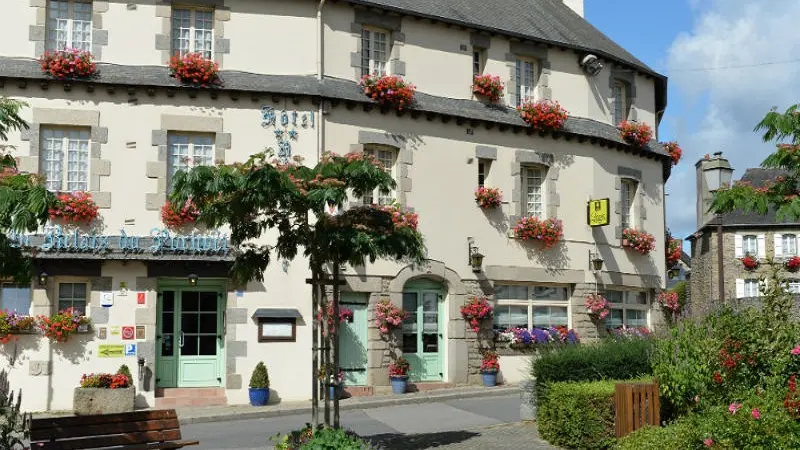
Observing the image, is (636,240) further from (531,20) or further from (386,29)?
(386,29)

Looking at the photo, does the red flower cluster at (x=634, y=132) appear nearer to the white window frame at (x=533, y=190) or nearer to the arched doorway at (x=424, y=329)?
the white window frame at (x=533, y=190)

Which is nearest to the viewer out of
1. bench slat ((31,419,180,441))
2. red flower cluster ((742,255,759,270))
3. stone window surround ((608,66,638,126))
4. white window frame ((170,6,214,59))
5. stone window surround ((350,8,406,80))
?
bench slat ((31,419,180,441))

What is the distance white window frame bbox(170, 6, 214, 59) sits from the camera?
16891 mm

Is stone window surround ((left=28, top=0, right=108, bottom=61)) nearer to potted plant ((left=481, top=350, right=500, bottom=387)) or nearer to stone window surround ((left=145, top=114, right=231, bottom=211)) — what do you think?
stone window surround ((left=145, top=114, right=231, bottom=211))

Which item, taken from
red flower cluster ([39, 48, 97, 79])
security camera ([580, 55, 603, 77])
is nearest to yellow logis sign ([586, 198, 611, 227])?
security camera ([580, 55, 603, 77])

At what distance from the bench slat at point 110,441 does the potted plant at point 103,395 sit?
250 inches

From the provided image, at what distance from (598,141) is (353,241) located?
11826 millimetres

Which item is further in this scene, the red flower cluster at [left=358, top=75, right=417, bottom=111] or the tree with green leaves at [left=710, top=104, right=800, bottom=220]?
the red flower cluster at [left=358, top=75, right=417, bottom=111]

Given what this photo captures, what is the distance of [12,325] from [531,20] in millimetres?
12999

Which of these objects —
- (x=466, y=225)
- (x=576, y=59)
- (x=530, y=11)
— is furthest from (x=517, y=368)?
(x=530, y=11)

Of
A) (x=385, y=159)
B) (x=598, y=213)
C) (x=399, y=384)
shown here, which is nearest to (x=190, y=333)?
(x=399, y=384)

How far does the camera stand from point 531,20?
21.3 metres

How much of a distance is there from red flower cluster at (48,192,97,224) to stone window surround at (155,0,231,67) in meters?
3.03

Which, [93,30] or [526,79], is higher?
[526,79]
